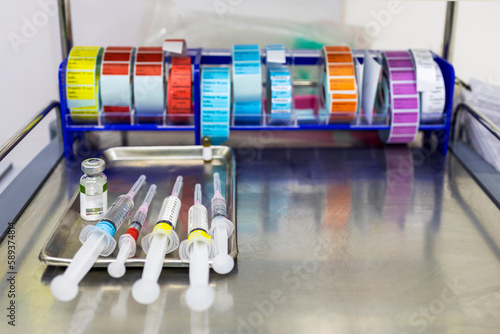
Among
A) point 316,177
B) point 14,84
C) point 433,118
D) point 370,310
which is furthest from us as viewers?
point 14,84

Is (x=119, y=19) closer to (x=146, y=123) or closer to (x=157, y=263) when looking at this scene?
(x=146, y=123)

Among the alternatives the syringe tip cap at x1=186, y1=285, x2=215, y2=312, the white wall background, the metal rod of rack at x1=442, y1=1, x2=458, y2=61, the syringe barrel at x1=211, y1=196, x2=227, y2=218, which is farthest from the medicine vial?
the metal rod of rack at x1=442, y1=1, x2=458, y2=61

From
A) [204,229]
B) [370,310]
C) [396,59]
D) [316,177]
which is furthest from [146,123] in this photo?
[370,310]

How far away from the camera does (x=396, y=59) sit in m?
1.68

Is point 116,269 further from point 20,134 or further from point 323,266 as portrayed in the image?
point 20,134

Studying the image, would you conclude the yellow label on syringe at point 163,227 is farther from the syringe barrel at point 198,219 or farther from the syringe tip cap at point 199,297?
the syringe tip cap at point 199,297

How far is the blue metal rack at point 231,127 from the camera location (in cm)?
158

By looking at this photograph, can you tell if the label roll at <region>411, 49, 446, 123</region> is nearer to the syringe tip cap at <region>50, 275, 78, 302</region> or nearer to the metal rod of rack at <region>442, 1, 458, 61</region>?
the metal rod of rack at <region>442, 1, 458, 61</region>

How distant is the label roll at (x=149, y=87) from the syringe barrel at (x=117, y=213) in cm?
38

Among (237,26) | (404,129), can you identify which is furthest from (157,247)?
(237,26)

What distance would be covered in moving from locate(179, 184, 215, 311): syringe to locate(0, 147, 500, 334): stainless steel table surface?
55 millimetres

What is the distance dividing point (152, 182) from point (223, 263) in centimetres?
53

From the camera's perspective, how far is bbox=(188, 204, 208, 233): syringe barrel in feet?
3.62

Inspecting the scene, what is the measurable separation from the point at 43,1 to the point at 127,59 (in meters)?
0.78
